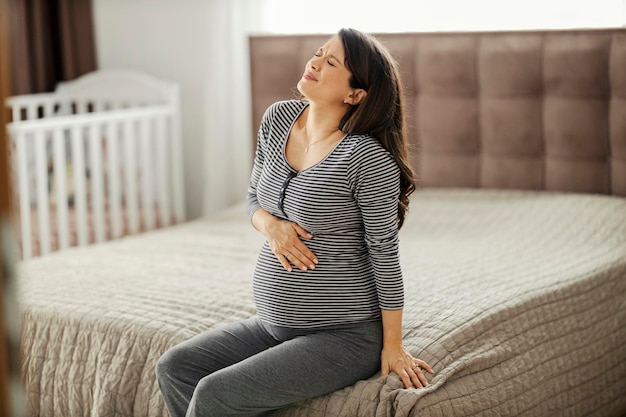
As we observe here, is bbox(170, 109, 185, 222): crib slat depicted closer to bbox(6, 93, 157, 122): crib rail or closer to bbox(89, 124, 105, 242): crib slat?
bbox(6, 93, 157, 122): crib rail

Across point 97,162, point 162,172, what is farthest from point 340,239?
point 162,172

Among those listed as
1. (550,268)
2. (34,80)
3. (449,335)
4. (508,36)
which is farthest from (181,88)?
(449,335)

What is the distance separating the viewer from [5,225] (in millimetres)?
604

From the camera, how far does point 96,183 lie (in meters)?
3.72

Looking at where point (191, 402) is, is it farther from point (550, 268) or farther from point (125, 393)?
point (550, 268)

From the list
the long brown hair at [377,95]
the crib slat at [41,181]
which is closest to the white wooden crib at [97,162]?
the crib slat at [41,181]

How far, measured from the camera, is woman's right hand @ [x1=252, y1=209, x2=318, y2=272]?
6.17 ft

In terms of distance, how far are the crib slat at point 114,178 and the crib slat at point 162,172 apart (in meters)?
0.22

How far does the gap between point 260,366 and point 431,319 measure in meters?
0.52

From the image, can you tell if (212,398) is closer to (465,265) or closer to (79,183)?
(465,265)

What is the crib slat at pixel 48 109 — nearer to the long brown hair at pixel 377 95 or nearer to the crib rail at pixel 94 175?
the crib rail at pixel 94 175

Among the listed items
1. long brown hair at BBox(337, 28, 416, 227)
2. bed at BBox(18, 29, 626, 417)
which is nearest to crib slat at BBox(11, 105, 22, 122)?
bed at BBox(18, 29, 626, 417)

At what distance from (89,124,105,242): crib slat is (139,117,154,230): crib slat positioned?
22cm

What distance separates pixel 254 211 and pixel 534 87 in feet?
5.58
